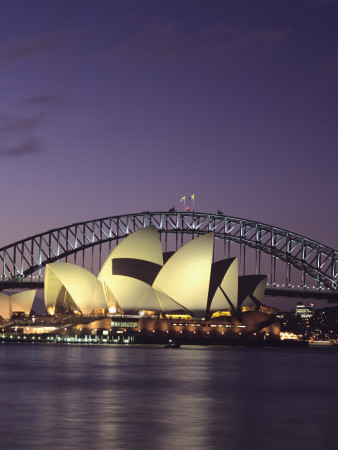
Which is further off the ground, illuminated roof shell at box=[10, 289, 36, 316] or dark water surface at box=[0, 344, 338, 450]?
illuminated roof shell at box=[10, 289, 36, 316]

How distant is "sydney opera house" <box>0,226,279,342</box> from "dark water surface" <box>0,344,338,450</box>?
161 ft

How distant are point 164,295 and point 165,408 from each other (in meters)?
80.3

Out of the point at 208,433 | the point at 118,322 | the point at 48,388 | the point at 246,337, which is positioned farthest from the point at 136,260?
the point at 208,433

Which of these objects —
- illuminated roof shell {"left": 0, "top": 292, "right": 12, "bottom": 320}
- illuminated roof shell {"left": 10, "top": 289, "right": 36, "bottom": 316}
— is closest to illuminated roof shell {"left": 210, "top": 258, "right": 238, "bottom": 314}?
illuminated roof shell {"left": 0, "top": 292, "right": 12, "bottom": 320}

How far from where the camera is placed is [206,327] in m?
114

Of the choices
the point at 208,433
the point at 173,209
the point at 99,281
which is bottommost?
the point at 208,433

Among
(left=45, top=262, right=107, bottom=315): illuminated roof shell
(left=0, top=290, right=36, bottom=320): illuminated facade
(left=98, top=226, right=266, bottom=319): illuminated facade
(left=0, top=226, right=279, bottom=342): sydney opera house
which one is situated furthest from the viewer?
(left=0, top=290, right=36, bottom=320): illuminated facade

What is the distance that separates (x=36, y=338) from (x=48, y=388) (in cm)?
8795

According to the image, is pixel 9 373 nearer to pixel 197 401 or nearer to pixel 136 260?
pixel 197 401

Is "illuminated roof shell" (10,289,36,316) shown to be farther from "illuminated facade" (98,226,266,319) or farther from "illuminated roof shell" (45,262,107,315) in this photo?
"illuminated facade" (98,226,266,319)

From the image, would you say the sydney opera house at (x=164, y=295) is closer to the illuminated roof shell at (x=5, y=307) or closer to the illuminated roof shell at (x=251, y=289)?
the illuminated roof shell at (x=251, y=289)

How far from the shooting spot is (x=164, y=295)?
11431 centimetres

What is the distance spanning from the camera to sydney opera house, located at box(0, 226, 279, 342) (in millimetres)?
108875

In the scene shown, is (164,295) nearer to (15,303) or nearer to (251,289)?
(251,289)
